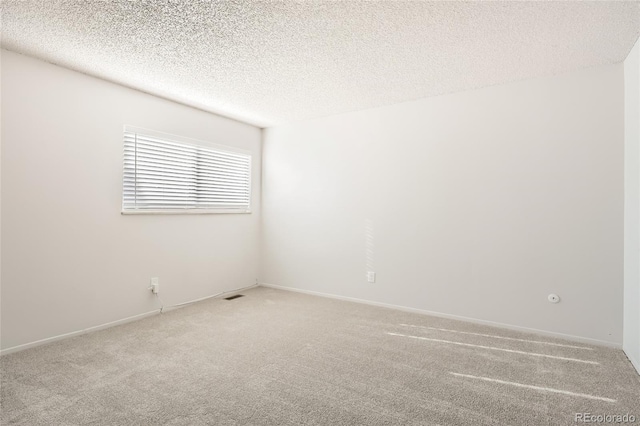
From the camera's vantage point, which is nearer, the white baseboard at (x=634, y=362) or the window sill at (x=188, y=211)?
the white baseboard at (x=634, y=362)

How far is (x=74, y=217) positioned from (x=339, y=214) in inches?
110

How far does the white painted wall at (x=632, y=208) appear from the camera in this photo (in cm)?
239

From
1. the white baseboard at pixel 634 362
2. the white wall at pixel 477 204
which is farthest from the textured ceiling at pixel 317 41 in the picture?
the white baseboard at pixel 634 362

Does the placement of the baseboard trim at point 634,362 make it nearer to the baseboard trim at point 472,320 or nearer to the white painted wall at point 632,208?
the white painted wall at point 632,208

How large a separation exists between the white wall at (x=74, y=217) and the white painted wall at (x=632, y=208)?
4193 mm

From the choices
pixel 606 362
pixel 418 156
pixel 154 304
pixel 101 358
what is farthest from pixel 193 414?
pixel 418 156

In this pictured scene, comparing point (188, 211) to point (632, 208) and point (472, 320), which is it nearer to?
point (472, 320)

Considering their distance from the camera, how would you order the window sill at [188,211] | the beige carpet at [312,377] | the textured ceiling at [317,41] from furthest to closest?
the window sill at [188,211], the textured ceiling at [317,41], the beige carpet at [312,377]

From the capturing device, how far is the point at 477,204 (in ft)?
10.9

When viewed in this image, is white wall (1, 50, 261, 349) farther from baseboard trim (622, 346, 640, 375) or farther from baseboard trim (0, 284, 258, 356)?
baseboard trim (622, 346, 640, 375)

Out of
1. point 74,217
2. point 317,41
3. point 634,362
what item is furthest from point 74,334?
point 634,362

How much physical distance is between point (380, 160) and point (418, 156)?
1.51 feet

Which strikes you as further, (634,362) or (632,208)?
(632,208)

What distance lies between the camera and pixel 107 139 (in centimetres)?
317
